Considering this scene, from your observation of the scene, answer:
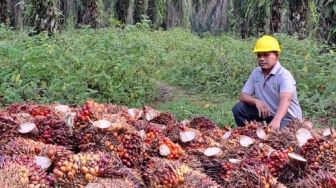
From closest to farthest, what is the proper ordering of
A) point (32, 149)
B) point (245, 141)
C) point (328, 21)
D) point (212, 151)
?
point (32, 149), point (212, 151), point (245, 141), point (328, 21)

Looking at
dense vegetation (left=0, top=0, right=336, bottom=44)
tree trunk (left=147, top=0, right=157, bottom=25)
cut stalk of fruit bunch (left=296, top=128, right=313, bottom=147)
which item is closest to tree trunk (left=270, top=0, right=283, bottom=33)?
dense vegetation (left=0, top=0, right=336, bottom=44)

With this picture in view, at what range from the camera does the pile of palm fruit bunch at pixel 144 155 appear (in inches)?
90.5

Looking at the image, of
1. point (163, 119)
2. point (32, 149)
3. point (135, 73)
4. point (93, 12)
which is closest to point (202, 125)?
point (163, 119)

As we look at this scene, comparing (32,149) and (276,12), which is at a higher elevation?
(32,149)

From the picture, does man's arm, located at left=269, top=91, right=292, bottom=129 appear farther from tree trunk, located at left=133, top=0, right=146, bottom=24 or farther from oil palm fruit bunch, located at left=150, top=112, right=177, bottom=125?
tree trunk, located at left=133, top=0, right=146, bottom=24

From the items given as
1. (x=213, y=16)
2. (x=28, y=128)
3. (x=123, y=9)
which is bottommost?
(x=213, y=16)

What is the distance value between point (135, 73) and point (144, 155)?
242 inches

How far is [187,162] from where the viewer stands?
2697mm

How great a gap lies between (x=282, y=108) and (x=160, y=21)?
21703 millimetres

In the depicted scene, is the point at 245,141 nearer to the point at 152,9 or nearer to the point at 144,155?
the point at 144,155

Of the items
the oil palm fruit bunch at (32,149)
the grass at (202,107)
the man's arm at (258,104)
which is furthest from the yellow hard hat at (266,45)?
the oil palm fruit bunch at (32,149)

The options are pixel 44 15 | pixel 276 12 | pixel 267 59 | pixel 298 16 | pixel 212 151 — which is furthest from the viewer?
pixel 276 12

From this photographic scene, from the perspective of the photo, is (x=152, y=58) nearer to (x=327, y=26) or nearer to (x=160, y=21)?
(x=327, y=26)

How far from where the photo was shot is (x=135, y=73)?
8.79 m
